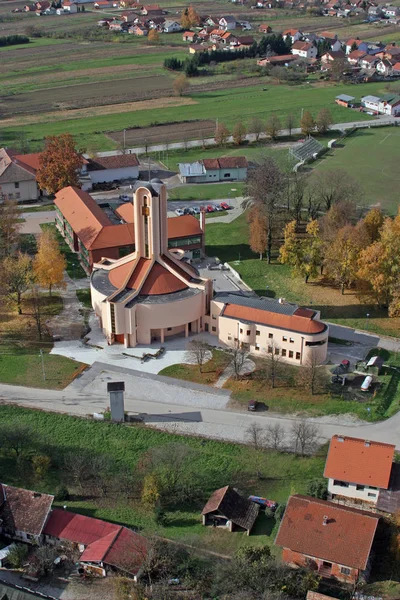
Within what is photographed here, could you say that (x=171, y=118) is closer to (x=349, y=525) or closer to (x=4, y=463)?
(x=4, y=463)

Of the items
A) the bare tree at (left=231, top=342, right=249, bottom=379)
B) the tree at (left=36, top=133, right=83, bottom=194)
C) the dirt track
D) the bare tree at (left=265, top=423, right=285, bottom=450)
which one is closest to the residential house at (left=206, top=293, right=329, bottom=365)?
the bare tree at (left=231, top=342, right=249, bottom=379)

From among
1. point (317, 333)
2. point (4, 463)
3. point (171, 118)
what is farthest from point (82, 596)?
point (171, 118)

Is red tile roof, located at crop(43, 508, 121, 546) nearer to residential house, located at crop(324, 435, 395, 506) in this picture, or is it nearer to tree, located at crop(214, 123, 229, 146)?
residential house, located at crop(324, 435, 395, 506)

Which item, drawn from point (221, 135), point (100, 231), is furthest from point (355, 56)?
point (100, 231)

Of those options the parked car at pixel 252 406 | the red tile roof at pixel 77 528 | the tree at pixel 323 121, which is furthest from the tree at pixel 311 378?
the tree at pixel 323 121

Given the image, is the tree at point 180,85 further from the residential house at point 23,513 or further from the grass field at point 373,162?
the residential house at point 23,513

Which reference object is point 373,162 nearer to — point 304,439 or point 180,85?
point 180,85

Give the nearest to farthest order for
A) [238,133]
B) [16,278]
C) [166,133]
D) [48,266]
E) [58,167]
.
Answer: [16,278]
[48,266]
[58,167]
[238,133]
[166,133]
